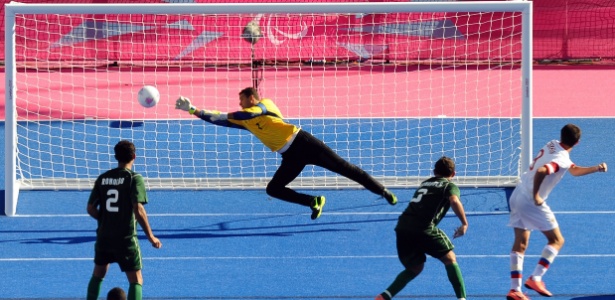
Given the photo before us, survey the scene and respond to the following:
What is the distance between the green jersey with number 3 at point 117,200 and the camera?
9.20 m

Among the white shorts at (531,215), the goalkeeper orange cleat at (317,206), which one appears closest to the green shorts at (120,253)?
the white shorts at (531,215)

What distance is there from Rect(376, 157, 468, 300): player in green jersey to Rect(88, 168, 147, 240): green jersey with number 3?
92.0 inches

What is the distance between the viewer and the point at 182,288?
36.7 feet

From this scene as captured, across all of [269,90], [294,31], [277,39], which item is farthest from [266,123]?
[277,39]

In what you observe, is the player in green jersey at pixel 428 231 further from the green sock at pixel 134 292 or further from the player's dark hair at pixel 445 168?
the green sock at pixel 134 292

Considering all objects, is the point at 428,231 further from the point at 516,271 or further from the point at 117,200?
the point at 117,200

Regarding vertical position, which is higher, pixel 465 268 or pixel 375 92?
pixel 375 92

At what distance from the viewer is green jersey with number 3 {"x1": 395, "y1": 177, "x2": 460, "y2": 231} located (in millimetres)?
9727

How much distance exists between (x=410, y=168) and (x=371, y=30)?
6.19 metres

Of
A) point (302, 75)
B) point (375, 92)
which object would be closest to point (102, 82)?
point (302, 75)

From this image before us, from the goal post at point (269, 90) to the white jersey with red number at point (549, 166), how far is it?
3.61 m

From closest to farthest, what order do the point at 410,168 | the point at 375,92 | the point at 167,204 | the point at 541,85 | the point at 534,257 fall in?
the point at 534,257
the point at 167,204
the point at 410,168
the point at 375,92
the point at 541,85

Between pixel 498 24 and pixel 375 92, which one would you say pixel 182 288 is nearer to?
pixel 375 92

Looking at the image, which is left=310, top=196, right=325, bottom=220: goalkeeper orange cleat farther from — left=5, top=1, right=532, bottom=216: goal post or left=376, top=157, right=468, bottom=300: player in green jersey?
left=376, top=157, right=468, bottom=300: player in green jersey
